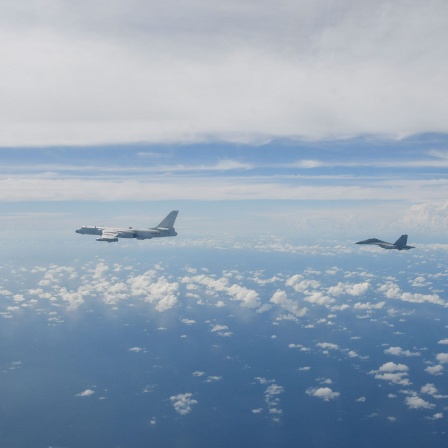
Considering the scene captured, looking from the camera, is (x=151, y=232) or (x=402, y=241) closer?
(x=151, y=232)

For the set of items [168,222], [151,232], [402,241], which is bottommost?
[402,241]

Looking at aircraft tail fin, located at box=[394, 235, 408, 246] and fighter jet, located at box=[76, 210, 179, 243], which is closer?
fighter jet, located at box=[76, 210, 179, 243]

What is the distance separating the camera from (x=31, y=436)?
5017 inches

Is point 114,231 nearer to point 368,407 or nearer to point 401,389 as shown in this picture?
point 368,407

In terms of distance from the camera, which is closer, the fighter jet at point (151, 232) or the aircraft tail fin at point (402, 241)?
the fighter jet at point (151, 232)

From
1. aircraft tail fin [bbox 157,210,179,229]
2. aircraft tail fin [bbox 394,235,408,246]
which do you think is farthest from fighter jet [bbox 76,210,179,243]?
aircraft tail fin [bbox 394,235,408,246]

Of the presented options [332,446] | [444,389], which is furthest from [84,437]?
[444,389]

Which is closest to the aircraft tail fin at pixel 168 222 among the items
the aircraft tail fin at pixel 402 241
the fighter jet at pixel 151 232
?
the fighter jet at pixel 151 232

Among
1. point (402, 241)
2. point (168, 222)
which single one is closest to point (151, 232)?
point (168, 222)

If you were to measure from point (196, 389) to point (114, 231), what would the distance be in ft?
454

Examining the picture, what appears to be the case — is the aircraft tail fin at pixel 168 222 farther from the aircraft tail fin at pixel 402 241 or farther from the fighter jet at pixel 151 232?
the aircraft tail fin at pixel 402 241

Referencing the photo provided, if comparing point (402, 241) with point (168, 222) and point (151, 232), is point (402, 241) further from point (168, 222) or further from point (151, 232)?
point (151, 232)

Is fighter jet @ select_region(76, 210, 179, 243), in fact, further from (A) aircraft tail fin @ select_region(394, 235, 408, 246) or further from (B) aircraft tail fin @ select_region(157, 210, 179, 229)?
(A) aircraft tail fin @ select_region(394, 235, 408, 246)

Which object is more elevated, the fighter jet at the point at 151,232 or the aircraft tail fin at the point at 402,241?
the fighter jet at the point at 151,232
